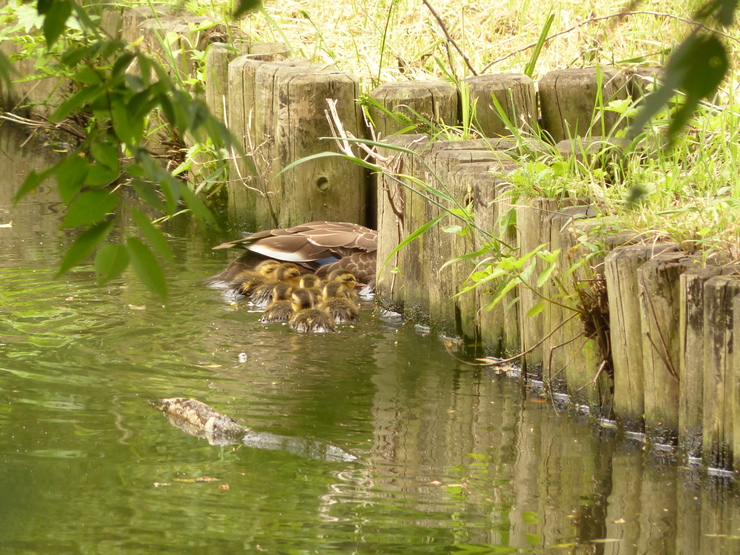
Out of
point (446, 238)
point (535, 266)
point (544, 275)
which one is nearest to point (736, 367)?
point (544, 275)

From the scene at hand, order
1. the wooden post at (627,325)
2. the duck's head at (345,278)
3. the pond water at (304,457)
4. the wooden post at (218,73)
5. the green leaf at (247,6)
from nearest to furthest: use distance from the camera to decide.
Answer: the green leaf at (247,6)
the pond water at (304,457)
the wooden post at (627,325)
the duck's head at (345,278)
the wooden post at (218,73)

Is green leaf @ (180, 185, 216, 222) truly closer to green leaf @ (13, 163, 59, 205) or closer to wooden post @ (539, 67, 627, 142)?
green leaf @ (13, 163, 59, 205)

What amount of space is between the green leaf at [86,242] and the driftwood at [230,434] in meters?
2.45

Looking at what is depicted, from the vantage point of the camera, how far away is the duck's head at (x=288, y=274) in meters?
6.23

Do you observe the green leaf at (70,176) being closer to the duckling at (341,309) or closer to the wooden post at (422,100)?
the duckling at (341,309)

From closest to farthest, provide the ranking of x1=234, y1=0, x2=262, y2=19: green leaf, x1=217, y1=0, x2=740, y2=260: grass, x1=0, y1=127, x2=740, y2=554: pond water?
x1=234, y1=0, x2=262, y2=19: green leaf
x1=0, y1=127, x2=740, y2=554: pond water
x1=217, y1=0, x2=740, y2=260: grass

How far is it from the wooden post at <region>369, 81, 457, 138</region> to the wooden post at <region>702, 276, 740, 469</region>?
3014mm

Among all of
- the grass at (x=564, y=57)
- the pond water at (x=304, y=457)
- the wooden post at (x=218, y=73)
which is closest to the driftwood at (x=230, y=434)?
the pond water at (x=304, y=457)

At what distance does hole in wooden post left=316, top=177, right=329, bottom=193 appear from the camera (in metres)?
6.80

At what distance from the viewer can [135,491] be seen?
3227 mm

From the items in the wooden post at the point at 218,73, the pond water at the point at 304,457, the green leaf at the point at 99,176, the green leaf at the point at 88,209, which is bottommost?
the pond water at the point at 304,457

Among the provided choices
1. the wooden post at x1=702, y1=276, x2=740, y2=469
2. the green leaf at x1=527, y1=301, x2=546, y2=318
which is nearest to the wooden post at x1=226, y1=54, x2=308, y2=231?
the green leaf at x1=527, y1=301, x2=546, y2=318

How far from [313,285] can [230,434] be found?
2.32m

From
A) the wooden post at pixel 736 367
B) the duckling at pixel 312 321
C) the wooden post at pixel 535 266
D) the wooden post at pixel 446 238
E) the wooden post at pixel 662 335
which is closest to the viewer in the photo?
the wooden post at pixel 736 367
